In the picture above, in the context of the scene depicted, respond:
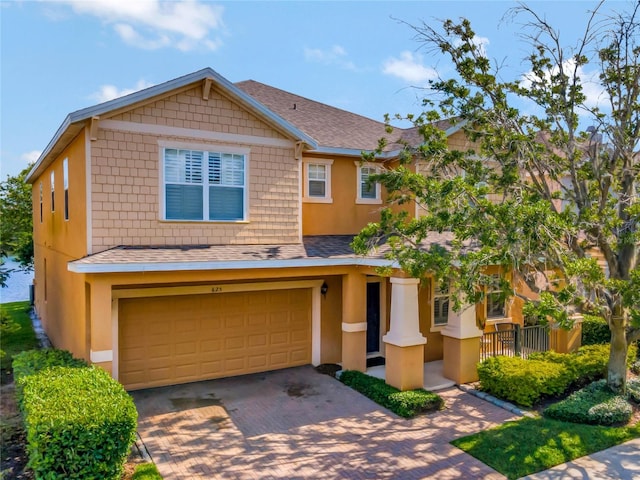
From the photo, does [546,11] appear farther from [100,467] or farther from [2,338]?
[2,338]

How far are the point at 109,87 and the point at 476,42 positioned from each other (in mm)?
13160

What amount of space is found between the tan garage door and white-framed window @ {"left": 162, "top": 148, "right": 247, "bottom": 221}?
218cm

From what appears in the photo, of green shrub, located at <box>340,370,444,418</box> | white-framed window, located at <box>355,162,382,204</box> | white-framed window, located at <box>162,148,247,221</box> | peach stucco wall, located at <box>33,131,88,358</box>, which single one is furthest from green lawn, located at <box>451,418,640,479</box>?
peach stucco wall, located at <box>33,131,88,358</box>

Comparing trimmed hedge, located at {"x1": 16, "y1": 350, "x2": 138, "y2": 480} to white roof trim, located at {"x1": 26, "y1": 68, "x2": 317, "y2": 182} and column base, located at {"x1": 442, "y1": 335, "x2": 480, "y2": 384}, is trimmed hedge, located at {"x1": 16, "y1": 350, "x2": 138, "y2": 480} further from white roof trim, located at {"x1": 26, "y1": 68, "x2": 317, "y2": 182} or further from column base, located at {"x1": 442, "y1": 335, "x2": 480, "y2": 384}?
column base, located at {"x1": 442, "y1": 335, "x2": 480, "y2": 384}

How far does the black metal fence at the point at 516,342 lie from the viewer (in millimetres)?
12570

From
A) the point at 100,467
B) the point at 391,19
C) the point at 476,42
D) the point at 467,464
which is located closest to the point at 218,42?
the point at 391,19

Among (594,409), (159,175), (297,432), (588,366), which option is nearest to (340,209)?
(159,175)

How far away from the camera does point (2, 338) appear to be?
1544cm

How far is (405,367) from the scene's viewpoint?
10555 mm

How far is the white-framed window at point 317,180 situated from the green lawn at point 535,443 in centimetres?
743

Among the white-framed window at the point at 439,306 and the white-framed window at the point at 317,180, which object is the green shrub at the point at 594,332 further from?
the white-framed window at the point at 317,180

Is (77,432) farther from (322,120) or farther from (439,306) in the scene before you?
(322,120)

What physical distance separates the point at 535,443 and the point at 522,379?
224 centimetres

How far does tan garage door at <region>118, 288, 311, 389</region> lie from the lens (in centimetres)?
1102
